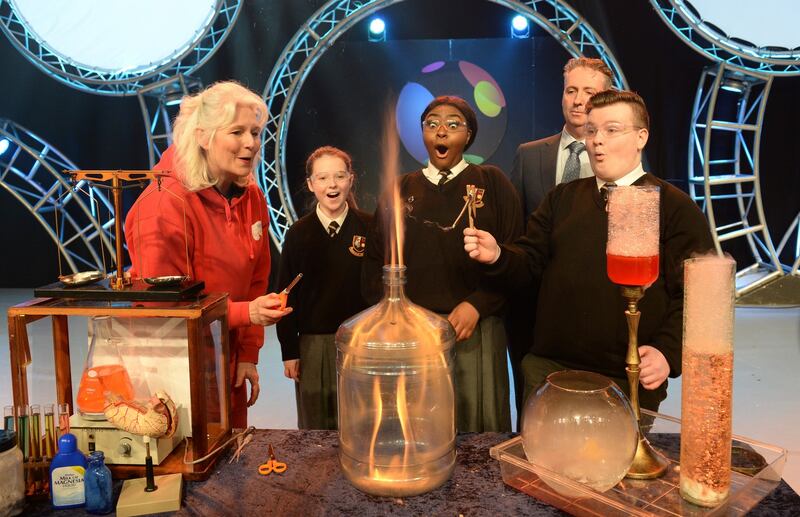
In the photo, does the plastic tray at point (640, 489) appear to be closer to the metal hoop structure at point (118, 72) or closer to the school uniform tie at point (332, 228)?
the school uniform tie at point (332, 228)

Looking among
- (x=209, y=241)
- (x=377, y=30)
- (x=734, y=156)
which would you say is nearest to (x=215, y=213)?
(x=209, y=241)

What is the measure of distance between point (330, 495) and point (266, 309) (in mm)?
612

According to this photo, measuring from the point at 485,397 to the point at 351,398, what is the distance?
1198 millimetres

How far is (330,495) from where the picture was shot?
56.7 inches

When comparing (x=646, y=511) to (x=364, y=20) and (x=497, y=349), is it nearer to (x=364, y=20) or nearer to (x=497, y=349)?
(x=497, y=349)

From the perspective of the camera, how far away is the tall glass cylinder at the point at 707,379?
4.17ft

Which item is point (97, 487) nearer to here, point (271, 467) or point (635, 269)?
point (271, 467)

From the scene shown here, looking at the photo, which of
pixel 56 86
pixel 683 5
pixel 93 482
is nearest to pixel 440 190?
pixel 93 482

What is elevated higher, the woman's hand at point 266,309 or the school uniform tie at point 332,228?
the school uniform tie at point 332,228

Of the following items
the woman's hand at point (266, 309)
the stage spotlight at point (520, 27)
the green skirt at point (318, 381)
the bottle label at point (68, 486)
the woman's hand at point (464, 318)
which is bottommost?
the green skirt at point (318, 381)

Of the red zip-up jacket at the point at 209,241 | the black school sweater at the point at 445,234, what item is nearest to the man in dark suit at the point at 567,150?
the black school sweater at the point at 445,234

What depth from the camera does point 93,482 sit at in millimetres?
1376

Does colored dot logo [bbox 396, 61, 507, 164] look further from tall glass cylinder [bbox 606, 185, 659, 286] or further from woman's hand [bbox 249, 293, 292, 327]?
tall glass cylinder [bbox 606, 185, 659, 286]

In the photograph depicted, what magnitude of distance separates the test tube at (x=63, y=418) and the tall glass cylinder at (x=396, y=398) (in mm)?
591
